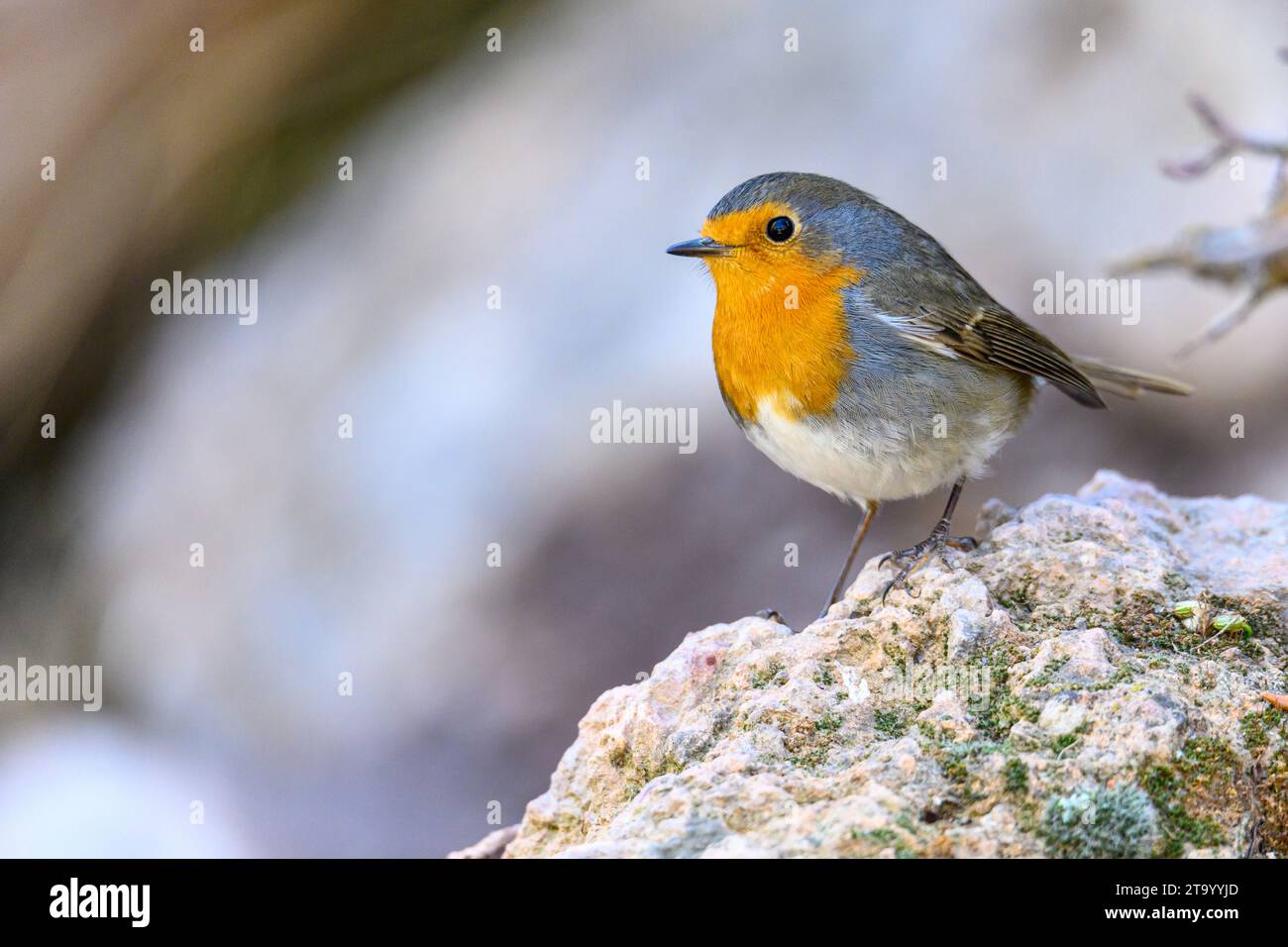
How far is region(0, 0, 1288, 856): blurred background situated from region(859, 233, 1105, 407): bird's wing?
66.0 inches

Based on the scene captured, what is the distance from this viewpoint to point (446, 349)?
636 cm

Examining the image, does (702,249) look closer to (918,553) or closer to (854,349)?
(854,349)

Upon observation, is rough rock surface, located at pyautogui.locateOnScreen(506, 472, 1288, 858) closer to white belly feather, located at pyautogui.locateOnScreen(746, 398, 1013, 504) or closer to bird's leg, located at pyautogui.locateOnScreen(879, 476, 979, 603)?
bird's leg, located at pyautogui.locateOnScreen(879, 476, 979, 603)

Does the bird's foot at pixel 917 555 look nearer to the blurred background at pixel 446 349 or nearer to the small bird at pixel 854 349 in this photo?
the small bird at pixel 854 349

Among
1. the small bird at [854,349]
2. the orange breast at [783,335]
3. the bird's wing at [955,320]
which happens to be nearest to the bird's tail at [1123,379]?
the bird's wing at [955,320]

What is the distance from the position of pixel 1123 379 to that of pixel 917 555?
1594mm

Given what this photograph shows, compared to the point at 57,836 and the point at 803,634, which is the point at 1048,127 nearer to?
the point at 803,634

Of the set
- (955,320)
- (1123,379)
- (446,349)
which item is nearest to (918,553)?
(955,320)

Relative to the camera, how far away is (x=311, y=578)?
20.5ft

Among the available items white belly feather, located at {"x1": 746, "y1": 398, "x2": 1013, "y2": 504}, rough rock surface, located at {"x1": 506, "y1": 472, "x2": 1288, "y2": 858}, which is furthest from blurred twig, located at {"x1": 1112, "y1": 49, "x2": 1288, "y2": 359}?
white belly feather, located at {"x1": 746, "y1": 398, "x2": 1013, "y2": 504}

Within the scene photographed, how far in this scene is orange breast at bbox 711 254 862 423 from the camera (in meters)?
3.61

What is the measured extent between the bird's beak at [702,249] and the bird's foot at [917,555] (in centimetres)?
104

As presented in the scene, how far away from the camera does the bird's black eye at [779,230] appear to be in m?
3.82
